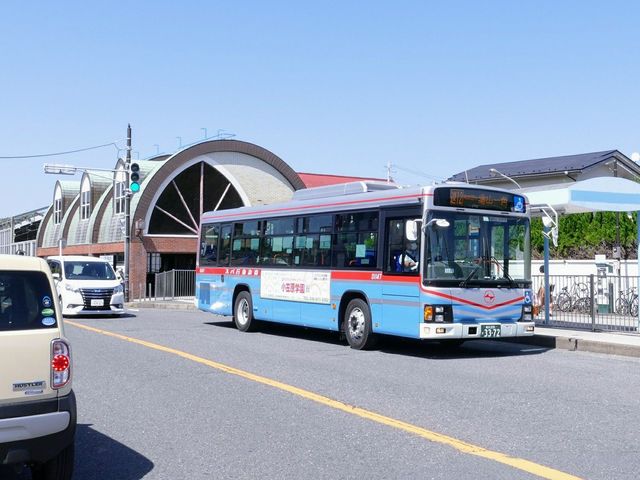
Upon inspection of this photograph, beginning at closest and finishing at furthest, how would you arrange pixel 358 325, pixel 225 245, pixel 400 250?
pixel 400 250, pixel 358 325, pixel 225 245

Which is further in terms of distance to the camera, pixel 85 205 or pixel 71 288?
pixel 85 205

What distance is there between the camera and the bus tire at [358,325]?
46.5 feet

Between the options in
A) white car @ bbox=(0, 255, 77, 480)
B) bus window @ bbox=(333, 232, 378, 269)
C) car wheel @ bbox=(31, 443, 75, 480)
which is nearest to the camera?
white car @ bbox=(0, 255, 77, 480)

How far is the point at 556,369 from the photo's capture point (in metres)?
11.9

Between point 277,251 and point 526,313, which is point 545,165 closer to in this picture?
point 277,251

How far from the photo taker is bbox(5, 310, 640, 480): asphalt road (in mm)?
6082

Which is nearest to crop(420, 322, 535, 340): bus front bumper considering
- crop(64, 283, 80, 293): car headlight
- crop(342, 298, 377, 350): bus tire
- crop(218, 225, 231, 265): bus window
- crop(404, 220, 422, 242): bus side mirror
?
crop(404, 220, 422, 242): bus side mirror

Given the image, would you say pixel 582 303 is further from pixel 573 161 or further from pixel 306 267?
pixel 573 161

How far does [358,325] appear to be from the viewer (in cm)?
1452

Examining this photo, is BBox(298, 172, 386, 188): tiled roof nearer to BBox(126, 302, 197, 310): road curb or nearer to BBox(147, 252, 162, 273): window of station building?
BBox(147, 252, 162, 273): window of station building

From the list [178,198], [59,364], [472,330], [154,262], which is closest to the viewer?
[59,364]

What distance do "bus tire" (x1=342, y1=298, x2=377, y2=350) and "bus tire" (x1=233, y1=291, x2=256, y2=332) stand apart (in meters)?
3.96

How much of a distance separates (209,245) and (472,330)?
31.0ft

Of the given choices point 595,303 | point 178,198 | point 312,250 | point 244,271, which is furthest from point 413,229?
point 178,198
